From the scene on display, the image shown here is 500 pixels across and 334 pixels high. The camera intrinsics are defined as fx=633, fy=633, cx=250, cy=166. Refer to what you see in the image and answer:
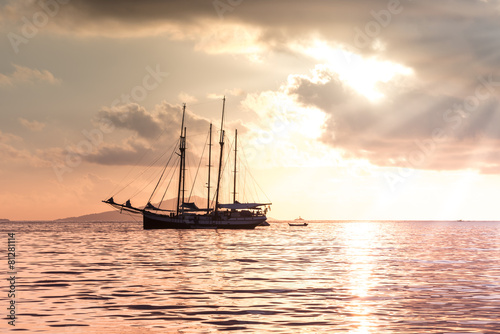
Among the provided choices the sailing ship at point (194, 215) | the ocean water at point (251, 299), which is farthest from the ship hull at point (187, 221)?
the ocean water at point (251, 299)

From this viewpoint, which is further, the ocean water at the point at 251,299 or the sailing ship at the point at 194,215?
the sailing ship at the point at 194,215

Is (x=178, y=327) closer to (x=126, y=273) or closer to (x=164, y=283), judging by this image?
(x=164, y=283)

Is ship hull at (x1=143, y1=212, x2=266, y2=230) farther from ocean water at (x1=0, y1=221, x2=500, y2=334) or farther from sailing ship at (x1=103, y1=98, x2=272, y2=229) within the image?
ocean water at (x1=0, y1=221, x2=500, y2=334)

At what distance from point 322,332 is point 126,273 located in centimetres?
2444

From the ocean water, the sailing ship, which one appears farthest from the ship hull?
the ocean water

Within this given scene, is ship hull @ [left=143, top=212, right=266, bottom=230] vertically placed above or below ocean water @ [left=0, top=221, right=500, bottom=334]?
above

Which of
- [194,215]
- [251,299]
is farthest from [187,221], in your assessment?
[251,299]

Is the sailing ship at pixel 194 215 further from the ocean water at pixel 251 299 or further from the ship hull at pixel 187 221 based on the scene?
the ocean water at pixel 251 299

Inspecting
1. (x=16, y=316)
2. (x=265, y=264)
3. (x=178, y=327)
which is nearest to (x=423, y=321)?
(x=178, y=327)

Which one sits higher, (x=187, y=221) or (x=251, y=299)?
(x=187, y=221)

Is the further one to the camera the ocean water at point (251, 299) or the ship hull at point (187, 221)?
the ship hull at point (187, 221)

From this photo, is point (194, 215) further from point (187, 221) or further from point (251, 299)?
point (251, 299)

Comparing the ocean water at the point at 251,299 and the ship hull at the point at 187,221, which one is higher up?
the ship hull at the point at 187,221

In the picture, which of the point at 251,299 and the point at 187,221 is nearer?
the point at 251,299
